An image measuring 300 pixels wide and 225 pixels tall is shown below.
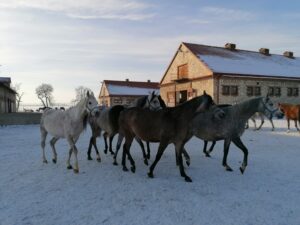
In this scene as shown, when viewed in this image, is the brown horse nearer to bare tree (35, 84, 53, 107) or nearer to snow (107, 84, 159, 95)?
snow (107, 84, 159, 95)

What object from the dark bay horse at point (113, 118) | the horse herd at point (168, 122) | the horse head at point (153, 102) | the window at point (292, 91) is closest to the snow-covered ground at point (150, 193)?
the horse herd at point (168, 122)

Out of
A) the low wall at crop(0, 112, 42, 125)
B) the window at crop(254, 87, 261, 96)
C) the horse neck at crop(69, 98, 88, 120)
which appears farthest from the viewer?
the window at crop(254, 87, 261, 96)

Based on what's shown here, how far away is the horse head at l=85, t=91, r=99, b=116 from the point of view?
7.05 m

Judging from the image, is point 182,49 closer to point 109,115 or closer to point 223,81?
point 223,81

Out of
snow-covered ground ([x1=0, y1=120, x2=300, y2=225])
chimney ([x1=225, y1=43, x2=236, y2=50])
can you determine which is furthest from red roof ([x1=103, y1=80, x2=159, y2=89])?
snow-covered ground ([x1=0, y1=120, x2=300, y2=225])

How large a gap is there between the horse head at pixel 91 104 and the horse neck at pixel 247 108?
11.7 feet

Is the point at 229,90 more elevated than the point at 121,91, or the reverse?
the point at 121,91

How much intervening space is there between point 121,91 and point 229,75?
26.5 metres

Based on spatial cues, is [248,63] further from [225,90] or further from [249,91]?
[225,90]

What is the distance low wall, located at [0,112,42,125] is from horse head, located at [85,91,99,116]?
19120 millimetres

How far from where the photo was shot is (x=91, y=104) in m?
7.16

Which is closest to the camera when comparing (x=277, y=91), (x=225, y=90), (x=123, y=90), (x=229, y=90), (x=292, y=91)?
(x=225, y=90)

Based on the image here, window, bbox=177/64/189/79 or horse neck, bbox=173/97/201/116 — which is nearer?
horse neck, bbox=173/97/201/116

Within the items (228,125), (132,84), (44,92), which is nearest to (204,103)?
(228,125)
